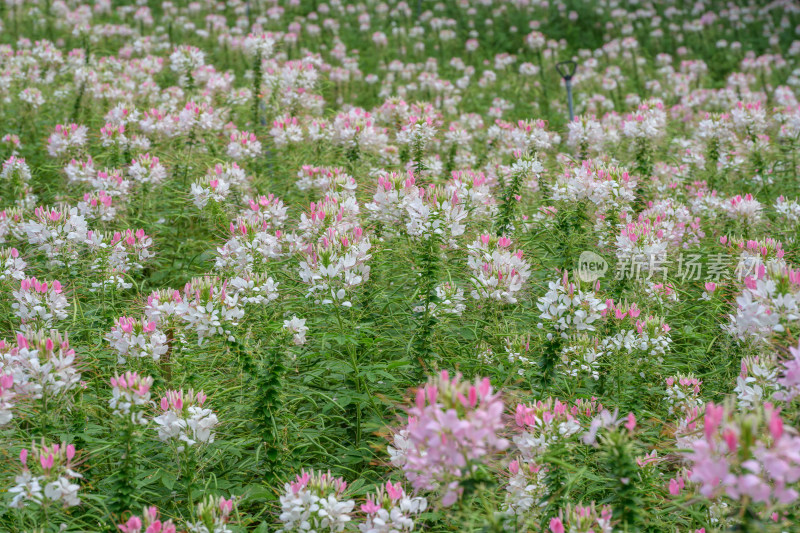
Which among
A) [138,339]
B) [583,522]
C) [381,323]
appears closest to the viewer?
[583,522]

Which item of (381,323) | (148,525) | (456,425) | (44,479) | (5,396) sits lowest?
(381,323)

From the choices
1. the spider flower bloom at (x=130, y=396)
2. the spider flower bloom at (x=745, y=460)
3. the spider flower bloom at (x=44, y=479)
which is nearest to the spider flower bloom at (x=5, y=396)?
the spider flower bloom at (x=44, y=479)

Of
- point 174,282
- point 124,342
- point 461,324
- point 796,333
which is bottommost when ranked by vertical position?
point 174,282

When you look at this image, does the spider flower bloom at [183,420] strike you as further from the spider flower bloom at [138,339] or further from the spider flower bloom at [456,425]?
the spider flower bloom at [456,425]

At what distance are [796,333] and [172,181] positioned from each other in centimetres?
409

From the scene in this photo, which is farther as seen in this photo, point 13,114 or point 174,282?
point 13,114

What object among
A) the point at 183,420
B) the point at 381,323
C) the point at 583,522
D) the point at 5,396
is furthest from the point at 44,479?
the point at 381,323

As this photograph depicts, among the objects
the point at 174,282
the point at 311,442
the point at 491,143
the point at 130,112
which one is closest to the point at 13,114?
the point at 130,112

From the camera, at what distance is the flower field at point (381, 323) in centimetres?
200

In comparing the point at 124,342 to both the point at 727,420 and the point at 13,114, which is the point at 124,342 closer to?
the point at 727,420

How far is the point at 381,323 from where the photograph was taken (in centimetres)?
339

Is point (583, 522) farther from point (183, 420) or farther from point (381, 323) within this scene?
point (381, 323)

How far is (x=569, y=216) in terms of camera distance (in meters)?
3.58

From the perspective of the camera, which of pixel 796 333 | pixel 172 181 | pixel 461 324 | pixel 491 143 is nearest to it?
pixel 796 333
